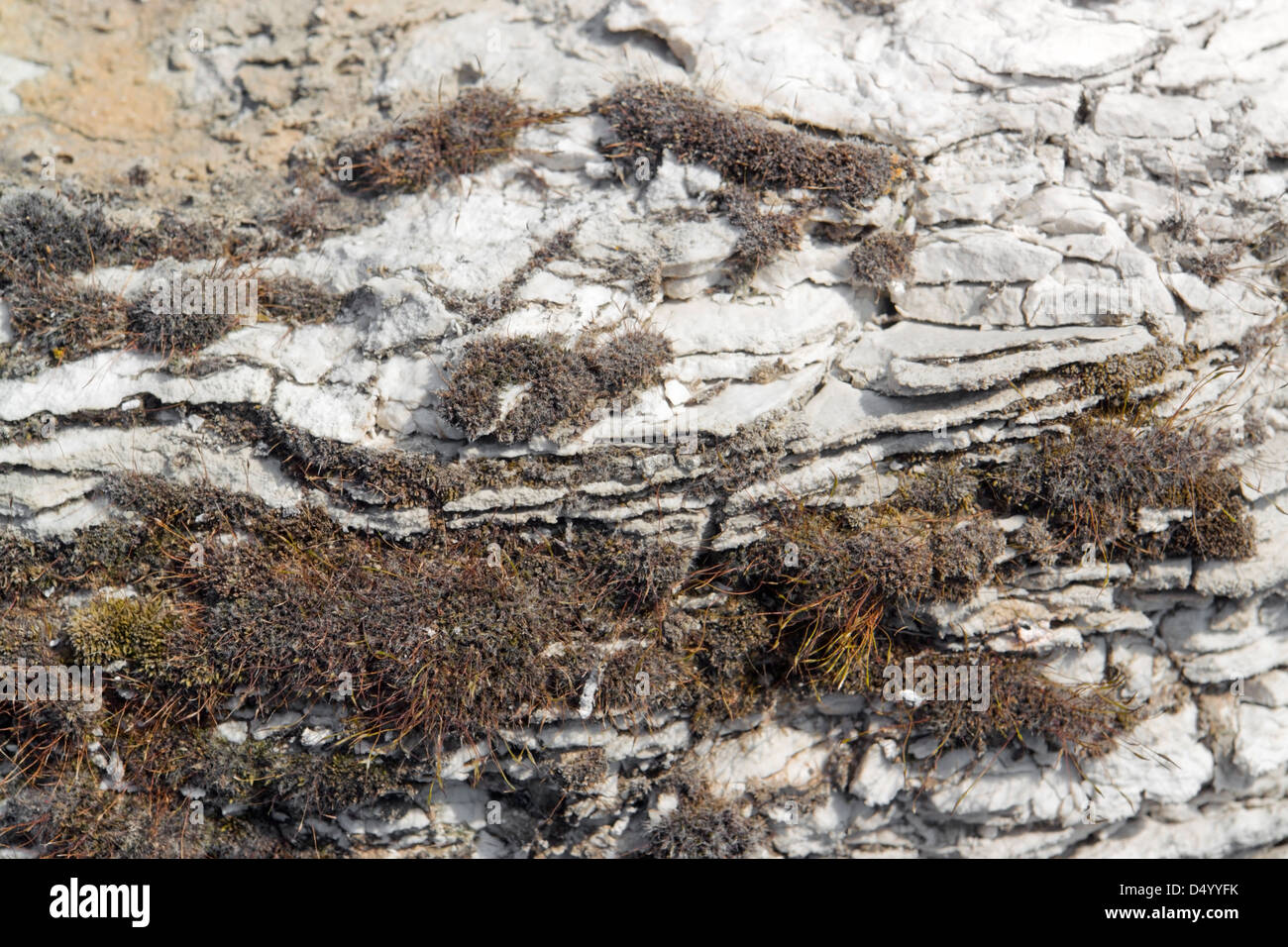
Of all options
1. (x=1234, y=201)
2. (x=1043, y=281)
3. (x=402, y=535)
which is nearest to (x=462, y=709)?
(x=402, y=535)

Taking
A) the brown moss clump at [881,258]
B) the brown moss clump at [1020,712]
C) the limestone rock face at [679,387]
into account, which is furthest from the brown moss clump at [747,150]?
the brown moss clump at [1020,712]

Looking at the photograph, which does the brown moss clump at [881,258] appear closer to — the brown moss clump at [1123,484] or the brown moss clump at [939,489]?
the brown moss clump at [939,489]

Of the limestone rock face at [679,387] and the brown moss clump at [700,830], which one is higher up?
the limestone rock face at [679,387]

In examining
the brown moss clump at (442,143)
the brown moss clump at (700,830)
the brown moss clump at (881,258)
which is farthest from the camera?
the brown moss clump at (442,143)

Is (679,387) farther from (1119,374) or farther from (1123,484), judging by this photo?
(1123,484)

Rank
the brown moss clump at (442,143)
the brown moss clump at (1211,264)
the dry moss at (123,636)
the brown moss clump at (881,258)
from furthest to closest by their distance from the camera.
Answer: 1. the brown moss clump at (442,143)
2. the brown moss clump at (1211,264)
3. the brown moss clump at (881,258)
4. the dry moss at (123,636)

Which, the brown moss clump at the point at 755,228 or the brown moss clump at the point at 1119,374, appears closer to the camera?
the brown moss clump at the point at 1119,374
